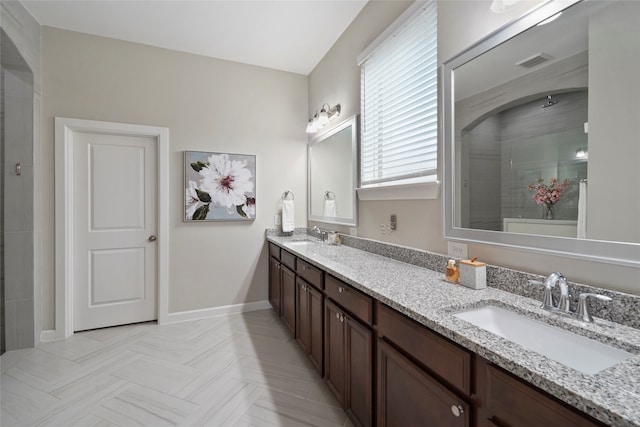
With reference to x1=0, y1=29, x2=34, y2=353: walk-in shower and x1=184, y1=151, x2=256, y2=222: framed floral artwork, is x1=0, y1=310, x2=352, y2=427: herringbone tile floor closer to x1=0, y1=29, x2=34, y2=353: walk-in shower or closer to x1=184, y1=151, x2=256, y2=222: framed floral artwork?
x1=0, y1=29, x2=34, y2=353: walk-in shower

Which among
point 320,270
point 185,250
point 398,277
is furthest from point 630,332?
point 185,250

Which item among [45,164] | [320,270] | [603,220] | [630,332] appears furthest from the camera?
[45,164]

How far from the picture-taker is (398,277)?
1561 mm

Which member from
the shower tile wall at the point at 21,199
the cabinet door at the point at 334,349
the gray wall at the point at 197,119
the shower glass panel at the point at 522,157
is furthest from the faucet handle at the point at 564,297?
the shower tile wall at the point at 21,199

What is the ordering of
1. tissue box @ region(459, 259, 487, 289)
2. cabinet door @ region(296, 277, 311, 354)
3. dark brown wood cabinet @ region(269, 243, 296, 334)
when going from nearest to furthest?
1. tissue box @ region(459, 259, 487, 289)
2. cabinet door @ region(296, 277, 311, 354)
3. dark brown wood cabinet @ region(269, 243, 296, 334)

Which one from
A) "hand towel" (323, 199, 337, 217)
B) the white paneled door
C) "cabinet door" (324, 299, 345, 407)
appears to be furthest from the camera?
"hand towel" (323, 199, 337, 217)

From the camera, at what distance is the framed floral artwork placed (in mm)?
3164

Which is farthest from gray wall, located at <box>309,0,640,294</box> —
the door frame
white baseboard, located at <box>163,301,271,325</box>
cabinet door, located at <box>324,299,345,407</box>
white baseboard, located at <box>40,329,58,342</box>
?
white baseboard, located at <box>40,329,58,342</box>

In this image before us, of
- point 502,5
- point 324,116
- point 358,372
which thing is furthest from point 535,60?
point 324,116

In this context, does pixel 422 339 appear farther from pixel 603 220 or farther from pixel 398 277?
pixel 603 220

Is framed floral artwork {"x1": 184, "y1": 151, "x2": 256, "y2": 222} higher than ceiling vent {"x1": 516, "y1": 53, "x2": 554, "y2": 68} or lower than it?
lower

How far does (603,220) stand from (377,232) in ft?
4.68

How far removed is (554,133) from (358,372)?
1371 millimetres

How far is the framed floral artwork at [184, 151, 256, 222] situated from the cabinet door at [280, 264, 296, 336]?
0.93 m
